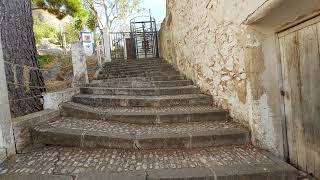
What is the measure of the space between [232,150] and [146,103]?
183 centimetres

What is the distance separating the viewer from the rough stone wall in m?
2.64

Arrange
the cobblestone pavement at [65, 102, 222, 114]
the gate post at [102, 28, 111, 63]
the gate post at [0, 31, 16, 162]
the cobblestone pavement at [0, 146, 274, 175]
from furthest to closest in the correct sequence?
the gate post at [102, 28, 111, 63]
the cobblestone pavement at [65, 102, 222, 114]
the gate post at [0, 31, 16, 162]
the cobblestone pavement at [0, 146, 274, 175]

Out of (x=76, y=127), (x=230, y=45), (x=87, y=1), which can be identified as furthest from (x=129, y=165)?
(x=87, y=1)

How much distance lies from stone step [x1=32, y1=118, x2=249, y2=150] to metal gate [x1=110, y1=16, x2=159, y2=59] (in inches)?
363

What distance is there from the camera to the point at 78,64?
5.13m

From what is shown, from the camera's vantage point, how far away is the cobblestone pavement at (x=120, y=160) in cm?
234

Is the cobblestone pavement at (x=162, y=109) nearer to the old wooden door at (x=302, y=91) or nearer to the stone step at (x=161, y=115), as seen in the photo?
the stone step at (x=161, y=115)

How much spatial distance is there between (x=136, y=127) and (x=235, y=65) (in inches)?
60.8

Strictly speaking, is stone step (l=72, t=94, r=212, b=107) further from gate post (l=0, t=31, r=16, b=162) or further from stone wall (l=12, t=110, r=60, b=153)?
gate post (l=0, t=31, r=16, b=162)

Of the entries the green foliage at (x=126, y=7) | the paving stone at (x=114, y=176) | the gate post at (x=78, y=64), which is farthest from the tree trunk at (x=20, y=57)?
the green foliage at (x=126, y=7)

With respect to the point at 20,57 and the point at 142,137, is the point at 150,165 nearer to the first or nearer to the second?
the point at 142,137

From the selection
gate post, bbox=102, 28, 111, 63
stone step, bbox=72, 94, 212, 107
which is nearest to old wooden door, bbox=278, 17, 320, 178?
stone step, bbox=72, 94, 212, 107

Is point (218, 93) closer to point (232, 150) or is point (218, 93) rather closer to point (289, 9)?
point (232, 150)

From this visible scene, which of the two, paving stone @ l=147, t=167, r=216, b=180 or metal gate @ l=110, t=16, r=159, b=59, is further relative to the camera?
metal gate @ l=110, t=16, r=159, b=59
